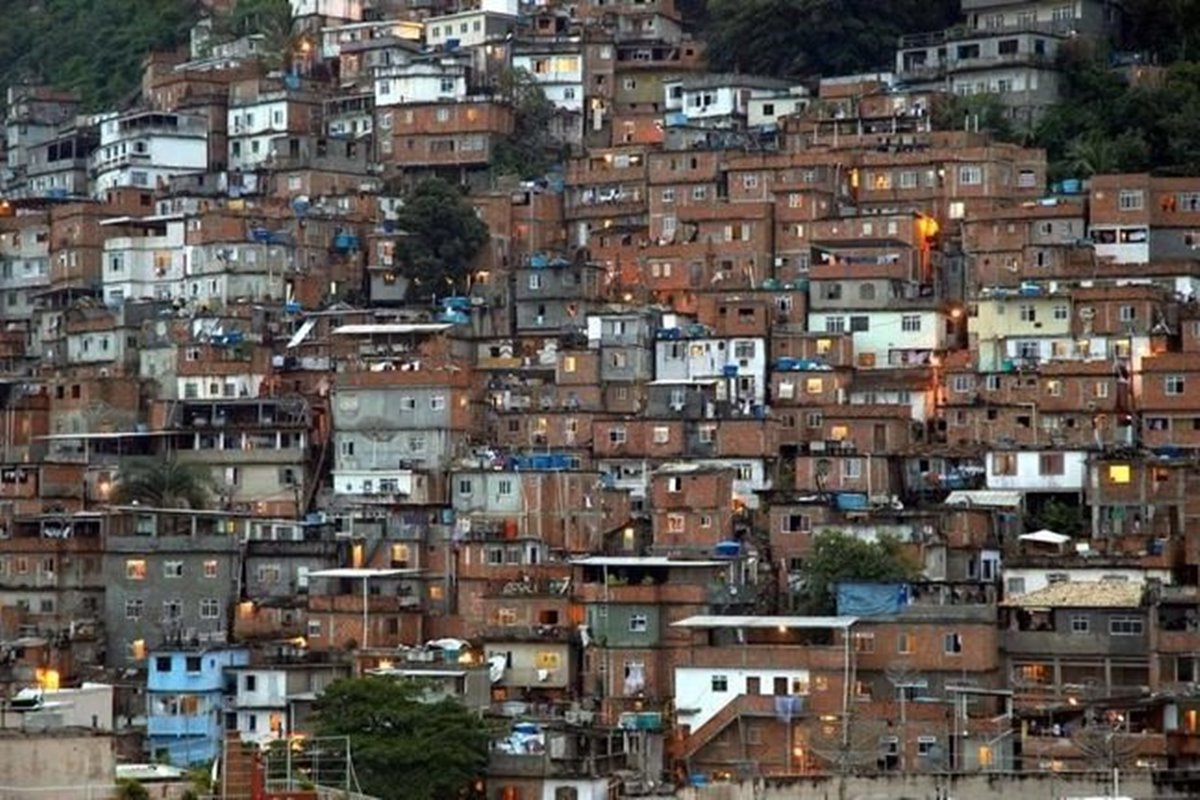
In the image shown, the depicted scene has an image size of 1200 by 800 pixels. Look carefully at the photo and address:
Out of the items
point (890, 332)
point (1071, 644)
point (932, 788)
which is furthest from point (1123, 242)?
point (932, 788)

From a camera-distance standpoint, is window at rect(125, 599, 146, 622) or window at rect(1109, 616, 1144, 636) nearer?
window at rect(1109, 616, 1144, 636)

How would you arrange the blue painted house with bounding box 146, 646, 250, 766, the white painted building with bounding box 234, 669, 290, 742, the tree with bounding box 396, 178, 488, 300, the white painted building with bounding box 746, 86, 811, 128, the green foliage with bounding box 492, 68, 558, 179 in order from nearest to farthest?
the white painted building with bounding box 234, 669, 290, 742 < the blue painted house with bounding box 146, 646, 250, 766 < the tree with bounding box 396, 178, 488, 300 < the white painted building with bounding box 746, 86, 811, 128 < the green foliage with bounding box 492, 68, 558, 179

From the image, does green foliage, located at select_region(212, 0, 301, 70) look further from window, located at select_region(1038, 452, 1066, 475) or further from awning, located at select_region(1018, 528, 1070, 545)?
awning, located at select_region(1018, 528, 1070, 545)

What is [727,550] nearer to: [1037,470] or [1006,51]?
[1037,470]

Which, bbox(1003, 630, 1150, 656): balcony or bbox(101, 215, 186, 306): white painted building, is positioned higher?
bbox(101, 215, 186, 306): white painted building

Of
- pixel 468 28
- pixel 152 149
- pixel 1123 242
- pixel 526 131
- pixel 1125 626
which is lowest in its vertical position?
pixel 1125 626

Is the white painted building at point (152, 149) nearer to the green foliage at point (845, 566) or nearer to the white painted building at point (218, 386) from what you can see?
the white painted building at point (218, 386)

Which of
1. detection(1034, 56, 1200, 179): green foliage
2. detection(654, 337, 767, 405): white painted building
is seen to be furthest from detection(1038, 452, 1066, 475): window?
detection(1034, 56, 1200, 179): green foliage
